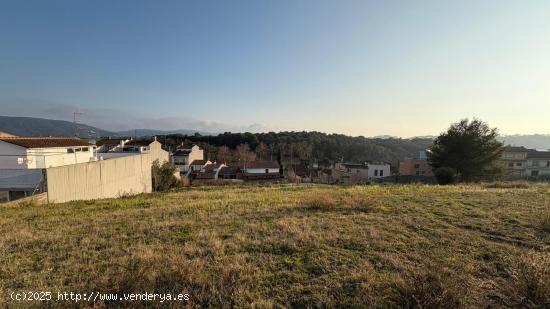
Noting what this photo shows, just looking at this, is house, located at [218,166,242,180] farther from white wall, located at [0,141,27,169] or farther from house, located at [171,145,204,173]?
white wall, located at [0,141,27,169]

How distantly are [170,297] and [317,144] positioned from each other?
80963 millimetres

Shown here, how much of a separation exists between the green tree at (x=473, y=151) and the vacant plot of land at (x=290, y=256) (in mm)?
19656

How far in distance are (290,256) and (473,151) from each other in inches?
1056

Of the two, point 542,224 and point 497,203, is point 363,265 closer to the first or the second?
point 542,224

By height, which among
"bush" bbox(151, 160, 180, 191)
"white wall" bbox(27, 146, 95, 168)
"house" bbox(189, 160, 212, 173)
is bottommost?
"house" bbox(189, 160, 212, 173)

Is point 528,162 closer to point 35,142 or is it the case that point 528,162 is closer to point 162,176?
point 162,176

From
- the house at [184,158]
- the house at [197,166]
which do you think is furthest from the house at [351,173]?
the house at [184,158]

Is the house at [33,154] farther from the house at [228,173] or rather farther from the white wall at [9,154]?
the house at [228,173]

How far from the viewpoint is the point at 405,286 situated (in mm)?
2979

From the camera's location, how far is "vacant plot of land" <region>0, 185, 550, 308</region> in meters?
2.95

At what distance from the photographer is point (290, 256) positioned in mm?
4258

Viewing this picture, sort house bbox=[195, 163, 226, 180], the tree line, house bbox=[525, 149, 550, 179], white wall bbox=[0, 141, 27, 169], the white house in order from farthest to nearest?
the tree line → house bbox=[525, 149, 550, 179] → house bbox=[195, 163, 226, 180] → the white house → white wall bbox=[0, 141, 27, 169]

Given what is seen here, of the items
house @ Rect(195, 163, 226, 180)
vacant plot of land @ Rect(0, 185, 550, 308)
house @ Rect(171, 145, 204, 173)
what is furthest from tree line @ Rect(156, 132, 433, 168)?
vacant plot of land @ Rect(0, 185, 550, 308)

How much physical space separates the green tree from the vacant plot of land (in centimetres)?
1966
